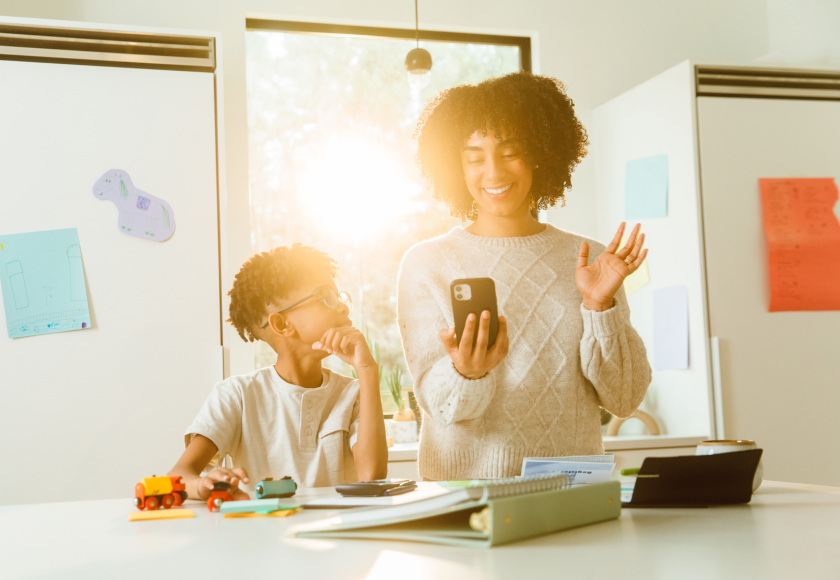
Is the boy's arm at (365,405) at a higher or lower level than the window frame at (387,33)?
lower

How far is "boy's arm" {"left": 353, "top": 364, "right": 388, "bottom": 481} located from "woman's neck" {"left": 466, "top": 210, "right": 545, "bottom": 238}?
13.4 inches

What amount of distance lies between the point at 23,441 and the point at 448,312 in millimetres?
1297

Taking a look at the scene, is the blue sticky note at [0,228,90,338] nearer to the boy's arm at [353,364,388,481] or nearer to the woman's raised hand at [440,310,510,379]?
the boy's arm at [353,364,388,481]

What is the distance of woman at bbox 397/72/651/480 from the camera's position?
1200 mm

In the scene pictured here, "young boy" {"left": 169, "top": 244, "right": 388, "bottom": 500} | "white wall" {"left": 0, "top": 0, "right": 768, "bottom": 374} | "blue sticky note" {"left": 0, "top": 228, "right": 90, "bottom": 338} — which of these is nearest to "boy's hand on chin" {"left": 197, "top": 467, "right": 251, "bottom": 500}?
"young boy" {"left": 169, "top": 244, "right": 388, "bottom": 500}

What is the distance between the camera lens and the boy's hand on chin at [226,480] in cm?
100

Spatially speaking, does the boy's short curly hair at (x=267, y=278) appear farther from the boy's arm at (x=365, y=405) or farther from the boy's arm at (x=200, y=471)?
the boy's arm at (x=200, y=471)

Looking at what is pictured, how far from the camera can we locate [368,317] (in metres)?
2.63

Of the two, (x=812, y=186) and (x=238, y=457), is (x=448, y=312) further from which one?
(x=812, y=186)

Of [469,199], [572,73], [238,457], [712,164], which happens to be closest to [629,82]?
[572,73]

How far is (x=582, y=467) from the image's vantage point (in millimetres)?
883

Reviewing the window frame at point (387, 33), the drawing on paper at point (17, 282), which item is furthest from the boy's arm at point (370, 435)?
the window frame at point (387, 33)

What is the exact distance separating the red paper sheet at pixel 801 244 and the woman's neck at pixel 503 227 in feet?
→ 4.24

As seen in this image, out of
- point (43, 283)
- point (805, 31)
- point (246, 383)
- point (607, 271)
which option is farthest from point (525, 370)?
point (805, 31)
